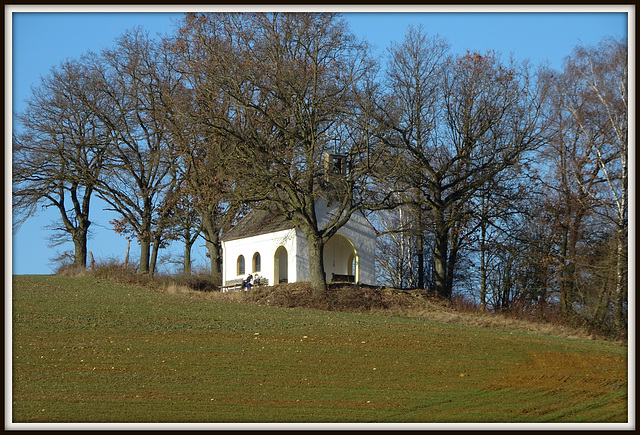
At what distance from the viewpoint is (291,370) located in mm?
19000

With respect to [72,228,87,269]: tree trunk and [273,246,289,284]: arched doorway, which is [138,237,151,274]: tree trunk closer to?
[72,228,87,269]: tree trunk

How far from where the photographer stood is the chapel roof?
38.2 metres

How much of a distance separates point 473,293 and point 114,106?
930 inches

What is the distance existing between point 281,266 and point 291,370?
2107 cm

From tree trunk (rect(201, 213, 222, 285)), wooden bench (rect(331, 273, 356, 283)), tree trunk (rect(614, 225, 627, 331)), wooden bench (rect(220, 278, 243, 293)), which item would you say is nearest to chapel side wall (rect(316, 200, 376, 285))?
wooden bench (rect(331, 273, 356, 283))

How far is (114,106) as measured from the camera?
1740 inches

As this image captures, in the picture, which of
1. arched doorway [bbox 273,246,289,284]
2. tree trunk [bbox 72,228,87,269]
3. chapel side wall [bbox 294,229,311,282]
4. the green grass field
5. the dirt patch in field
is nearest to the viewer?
the green grass field

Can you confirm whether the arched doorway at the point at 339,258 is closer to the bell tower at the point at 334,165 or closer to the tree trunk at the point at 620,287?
the bell tower at the point at 334,165

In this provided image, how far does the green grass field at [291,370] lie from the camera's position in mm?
15711

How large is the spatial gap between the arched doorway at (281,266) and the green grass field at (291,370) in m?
10.0

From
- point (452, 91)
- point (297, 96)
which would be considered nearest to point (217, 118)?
point (297, 96)

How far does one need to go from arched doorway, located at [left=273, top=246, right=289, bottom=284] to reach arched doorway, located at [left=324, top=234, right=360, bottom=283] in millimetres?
2055

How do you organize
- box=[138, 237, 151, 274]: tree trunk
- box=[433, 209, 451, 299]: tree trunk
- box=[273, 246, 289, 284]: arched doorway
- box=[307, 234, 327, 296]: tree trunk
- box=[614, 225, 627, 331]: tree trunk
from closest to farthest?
box=[614, 225, 627, 331]: tree trunk
box=[307, 234, 327, 296]: tree trunk
box=[433, 209, 451, 299]: tree trunk
box=[273, 246, 289, 284]: arched doorway
box=[138, 237, 151, 274]: tree trunk

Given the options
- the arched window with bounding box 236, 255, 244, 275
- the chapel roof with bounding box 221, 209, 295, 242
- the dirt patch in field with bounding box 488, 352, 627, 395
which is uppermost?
the chapel roof with bounding box 221, 209, 295, 242
